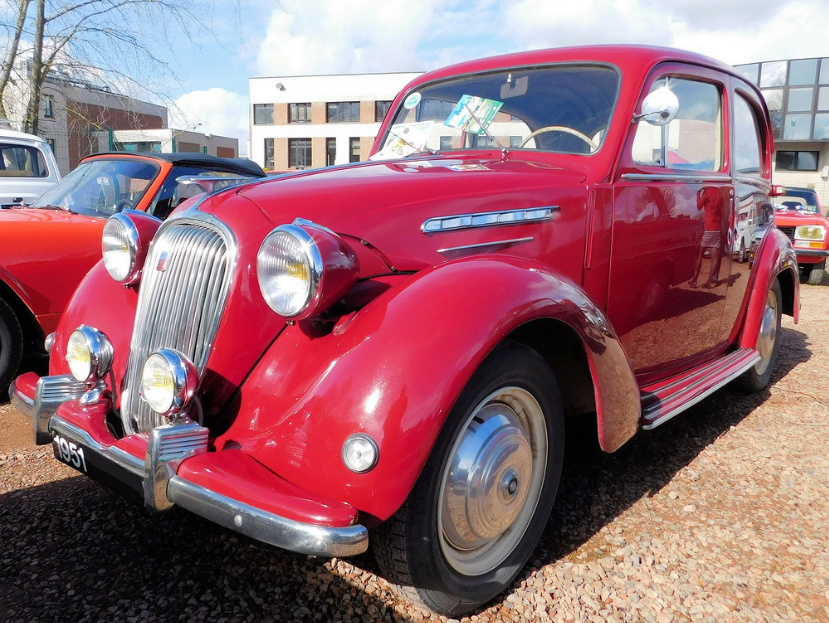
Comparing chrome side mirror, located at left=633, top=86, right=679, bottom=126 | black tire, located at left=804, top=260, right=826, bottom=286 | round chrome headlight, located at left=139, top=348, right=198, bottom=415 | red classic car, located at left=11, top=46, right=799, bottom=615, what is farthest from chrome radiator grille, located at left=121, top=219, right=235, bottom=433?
black tire, located at left=804, top=260, right=826, bottom=286

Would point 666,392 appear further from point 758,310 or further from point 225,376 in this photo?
point 225,376

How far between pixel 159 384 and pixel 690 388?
92.0 inches

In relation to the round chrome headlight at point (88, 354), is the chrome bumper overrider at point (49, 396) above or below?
below

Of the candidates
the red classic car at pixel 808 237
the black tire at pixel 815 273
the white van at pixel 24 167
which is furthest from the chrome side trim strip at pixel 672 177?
the black tire at pixel 815 273

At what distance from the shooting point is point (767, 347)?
4293 millimetres

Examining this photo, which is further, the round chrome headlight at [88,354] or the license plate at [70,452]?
the round chrome headlight at [88,354]

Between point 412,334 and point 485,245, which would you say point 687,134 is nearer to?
point 485,245

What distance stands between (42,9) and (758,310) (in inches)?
488

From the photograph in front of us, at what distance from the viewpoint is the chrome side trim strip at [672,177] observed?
2744mm

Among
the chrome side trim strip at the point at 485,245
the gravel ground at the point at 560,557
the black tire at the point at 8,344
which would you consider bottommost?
the gravel ground at the point at 560,557

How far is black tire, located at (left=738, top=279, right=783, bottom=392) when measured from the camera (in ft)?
13.7

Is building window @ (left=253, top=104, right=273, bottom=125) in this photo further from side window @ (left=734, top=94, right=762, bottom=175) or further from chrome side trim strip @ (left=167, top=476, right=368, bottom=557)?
chrome side trim strip @ (left=167, top=476, right=368, bottom=557)

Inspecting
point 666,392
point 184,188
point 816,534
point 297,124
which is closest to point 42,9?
point 184,188

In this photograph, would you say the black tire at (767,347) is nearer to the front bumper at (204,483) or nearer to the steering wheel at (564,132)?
the steering wheel at (564,132)
